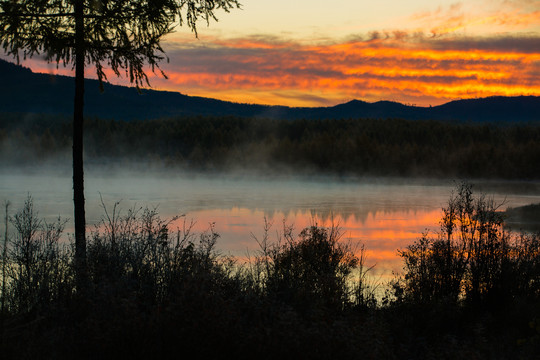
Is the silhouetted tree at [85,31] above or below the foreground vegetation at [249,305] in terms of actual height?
above

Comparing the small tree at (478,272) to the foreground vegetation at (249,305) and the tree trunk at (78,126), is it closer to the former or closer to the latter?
the foreground vegetation at (249,305)

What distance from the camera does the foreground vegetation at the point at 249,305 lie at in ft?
24.8

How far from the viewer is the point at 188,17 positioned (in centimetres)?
1293

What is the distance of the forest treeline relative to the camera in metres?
122

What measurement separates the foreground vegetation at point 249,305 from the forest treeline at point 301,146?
103m

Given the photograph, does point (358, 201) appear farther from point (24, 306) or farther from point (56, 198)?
point (24, 306)

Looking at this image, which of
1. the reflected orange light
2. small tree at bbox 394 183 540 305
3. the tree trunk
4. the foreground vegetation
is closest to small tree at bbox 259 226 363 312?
the foreground vegetation

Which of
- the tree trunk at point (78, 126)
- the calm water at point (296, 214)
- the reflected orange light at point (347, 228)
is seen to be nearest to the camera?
the tree trunk at point (78, 126)

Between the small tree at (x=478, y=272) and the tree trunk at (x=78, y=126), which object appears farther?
the small tree at (x=478, y=272)

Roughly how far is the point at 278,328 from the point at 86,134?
531 feet

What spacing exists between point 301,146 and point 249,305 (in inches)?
5213

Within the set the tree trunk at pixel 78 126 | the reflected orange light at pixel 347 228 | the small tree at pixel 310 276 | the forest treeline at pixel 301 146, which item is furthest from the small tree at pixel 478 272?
the forest treeline at pixel 301 146

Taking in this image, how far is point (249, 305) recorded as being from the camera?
9.27 meters

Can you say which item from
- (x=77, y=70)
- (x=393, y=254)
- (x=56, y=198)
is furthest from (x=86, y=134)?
(x=77, y=70)
